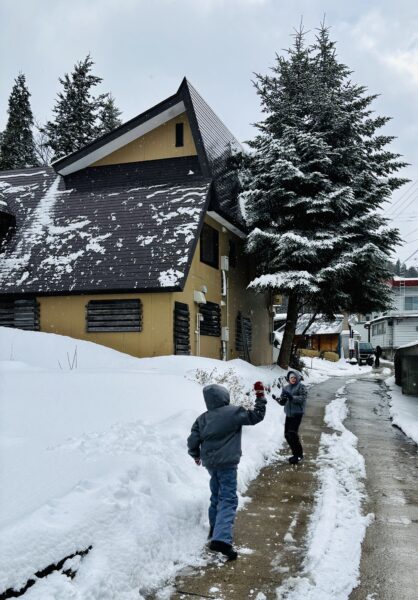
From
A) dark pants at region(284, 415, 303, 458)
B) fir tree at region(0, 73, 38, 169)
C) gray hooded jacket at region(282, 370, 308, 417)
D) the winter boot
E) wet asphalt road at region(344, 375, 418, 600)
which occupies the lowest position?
wet asphalt road at region(344, 375, 418, 600)

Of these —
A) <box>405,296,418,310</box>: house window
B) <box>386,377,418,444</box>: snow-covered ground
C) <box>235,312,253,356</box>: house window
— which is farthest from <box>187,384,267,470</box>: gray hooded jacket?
<box>405,296,418,310</box>: house window

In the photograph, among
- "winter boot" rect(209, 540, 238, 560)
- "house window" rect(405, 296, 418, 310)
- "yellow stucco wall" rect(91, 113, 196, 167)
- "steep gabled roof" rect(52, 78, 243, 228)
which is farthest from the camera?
"house window" rect(405, 296, 418, 310)

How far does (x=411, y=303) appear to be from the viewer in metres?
46.5


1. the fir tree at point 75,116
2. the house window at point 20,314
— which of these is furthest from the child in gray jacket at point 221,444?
the fir tree at point 75,116

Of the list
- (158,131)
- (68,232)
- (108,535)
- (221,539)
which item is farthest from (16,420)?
(158,131)

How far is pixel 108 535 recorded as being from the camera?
432cm

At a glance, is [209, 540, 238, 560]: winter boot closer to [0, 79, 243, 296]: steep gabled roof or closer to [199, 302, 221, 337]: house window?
[0, 79, 243, 296]: steep gabled roof

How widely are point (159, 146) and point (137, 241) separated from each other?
15.4 ft

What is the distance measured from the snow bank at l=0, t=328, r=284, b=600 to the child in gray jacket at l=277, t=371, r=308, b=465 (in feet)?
1.73

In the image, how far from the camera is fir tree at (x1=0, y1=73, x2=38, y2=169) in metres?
35.0

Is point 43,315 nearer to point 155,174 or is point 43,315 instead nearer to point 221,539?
point 155,174

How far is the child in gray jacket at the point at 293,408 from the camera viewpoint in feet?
28.3

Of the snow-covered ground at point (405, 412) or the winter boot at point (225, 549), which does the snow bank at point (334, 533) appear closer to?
the winter boot at point (225, 549)

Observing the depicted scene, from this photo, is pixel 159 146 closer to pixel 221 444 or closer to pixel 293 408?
pixel 293 408
